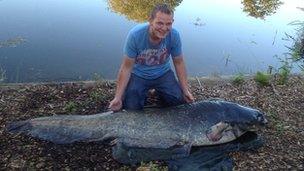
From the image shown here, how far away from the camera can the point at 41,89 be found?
234 inches

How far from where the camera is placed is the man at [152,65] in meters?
4.94

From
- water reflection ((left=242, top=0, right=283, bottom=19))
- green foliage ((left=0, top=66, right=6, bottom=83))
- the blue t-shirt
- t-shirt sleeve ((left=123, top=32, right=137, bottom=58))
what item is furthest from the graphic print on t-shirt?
water reflection ((left=242, top=0, right=283, bottom=19))

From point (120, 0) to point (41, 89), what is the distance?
214 inches

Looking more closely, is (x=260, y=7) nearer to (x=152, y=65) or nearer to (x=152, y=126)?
(x=152, y=65)

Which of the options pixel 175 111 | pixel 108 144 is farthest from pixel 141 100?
pixel 108 144

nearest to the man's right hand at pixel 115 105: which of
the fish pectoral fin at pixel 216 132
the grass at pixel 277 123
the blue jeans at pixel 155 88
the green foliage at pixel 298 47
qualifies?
the blue jeans at pixel 155 88

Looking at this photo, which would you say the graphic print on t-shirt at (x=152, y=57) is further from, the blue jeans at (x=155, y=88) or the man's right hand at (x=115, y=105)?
the man's right hand at (x=115, y=105)

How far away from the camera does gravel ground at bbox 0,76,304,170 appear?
4.56 metres

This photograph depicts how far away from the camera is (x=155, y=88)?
5.61 metres

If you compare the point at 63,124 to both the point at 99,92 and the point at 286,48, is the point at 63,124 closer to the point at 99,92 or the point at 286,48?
the point at 99,92

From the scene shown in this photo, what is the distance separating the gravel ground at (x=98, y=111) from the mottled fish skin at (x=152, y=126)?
0.38 ft

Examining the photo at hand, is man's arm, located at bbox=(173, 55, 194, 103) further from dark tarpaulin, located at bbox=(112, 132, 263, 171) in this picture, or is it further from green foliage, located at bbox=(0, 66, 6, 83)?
green foliage, located at bbox=(0, 66, 6, 83)

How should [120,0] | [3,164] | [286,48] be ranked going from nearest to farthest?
[3,164] → [286,48] → [120,0]

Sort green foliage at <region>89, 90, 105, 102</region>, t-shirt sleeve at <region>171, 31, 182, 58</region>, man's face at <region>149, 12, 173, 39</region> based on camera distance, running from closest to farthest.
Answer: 1. man's face at <region>149, 12, 173, 39</region>
2. t-shirt sleeve at <region>171, 31, 182, 58</region>
3. green foliage at <region>89, 90, 105, 102</region>
